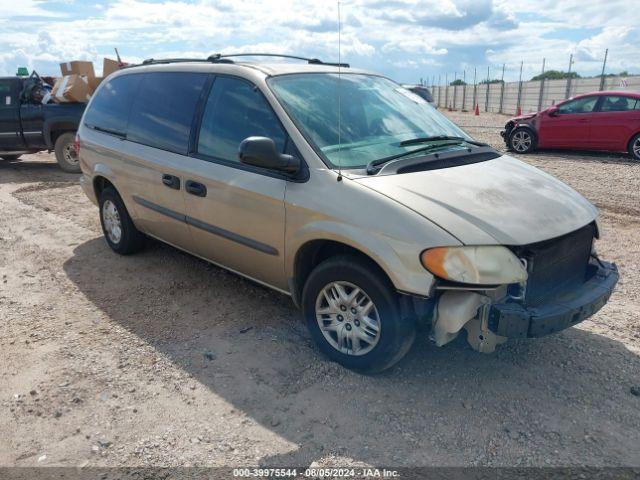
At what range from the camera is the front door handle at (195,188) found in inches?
153

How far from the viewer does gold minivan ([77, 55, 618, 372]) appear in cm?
278

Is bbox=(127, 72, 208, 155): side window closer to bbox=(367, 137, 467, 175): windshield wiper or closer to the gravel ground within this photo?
the gravel ground

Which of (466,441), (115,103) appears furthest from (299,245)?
(115,103)

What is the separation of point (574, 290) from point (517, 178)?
31.3 inches

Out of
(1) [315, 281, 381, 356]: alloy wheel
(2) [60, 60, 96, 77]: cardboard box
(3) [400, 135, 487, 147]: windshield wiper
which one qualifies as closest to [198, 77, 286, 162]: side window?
(3) [400, 135, 487, 147]: windshield wiper

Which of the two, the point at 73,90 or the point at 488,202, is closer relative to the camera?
the point at 488,202

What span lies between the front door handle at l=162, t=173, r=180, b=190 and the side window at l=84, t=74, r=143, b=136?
0.96 m

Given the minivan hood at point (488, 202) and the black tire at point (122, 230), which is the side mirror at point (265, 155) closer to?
the minivan hood at point (488, 202)

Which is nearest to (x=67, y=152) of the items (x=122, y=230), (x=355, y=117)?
(x=122, y=230)

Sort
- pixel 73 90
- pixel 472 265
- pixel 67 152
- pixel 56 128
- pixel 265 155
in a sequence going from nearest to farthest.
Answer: pixel 472 265 → pixel 265 155 → pixel 73 90 → pixel 56 128 → pixel 67 152

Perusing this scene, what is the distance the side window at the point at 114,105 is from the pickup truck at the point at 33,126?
569 cm

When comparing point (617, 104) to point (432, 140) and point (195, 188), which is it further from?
point (195, 188)

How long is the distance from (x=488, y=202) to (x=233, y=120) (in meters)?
1.89

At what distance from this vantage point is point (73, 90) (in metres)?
10.3
